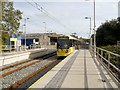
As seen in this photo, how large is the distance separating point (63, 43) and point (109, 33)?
3897 cm

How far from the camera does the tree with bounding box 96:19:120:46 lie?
6888 centimetres

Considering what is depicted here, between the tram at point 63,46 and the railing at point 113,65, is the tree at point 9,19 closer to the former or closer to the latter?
the tram at point 63,46

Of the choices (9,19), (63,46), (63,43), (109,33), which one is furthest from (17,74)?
(109,33)

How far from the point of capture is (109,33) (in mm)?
71625

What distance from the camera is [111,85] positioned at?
959cm

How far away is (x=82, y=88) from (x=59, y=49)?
25320mm

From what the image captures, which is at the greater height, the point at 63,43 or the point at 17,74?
the point at 63,43

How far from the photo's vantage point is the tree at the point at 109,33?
68.9 meters

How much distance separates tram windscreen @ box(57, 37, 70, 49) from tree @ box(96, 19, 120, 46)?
35.0 meters

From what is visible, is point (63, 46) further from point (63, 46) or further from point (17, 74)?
point (17, 74)

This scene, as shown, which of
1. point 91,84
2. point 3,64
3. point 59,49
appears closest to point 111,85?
point 91,84

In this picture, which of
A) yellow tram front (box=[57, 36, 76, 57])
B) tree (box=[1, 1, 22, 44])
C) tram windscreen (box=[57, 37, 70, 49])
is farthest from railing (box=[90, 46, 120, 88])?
tree (box=[1, 1, 22, 44])

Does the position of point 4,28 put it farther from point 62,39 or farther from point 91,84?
point 91,84

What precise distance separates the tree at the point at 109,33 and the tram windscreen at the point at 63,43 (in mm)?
35000
